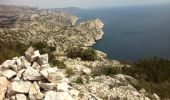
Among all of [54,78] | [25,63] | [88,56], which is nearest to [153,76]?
[88,56]

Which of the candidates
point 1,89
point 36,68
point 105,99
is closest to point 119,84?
point 105,99

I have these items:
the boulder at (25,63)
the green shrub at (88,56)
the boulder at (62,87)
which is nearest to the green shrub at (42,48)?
the green shrub at (88,56)

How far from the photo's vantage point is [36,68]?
751 inches

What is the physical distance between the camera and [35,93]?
1652 cm

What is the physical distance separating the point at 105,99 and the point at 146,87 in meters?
10.4

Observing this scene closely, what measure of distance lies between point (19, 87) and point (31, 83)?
832 millimetres

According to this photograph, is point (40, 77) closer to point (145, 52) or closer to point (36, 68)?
point (36, 68)

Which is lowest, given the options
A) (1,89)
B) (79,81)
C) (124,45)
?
(124,45)

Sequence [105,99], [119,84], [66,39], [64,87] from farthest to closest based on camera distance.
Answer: [66,39] < [119,84] < [105,99] < [64,87]

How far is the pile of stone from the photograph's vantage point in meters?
16.5

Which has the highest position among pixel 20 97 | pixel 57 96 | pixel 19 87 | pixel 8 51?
pixel 19 87

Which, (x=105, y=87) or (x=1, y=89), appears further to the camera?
(x=105, y=87)

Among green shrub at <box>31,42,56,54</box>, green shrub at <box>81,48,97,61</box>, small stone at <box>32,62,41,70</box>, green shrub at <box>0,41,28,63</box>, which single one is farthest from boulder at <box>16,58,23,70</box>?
green shrub at <box>81,48,97,61</box>

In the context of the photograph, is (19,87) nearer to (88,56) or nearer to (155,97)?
(155,97)
